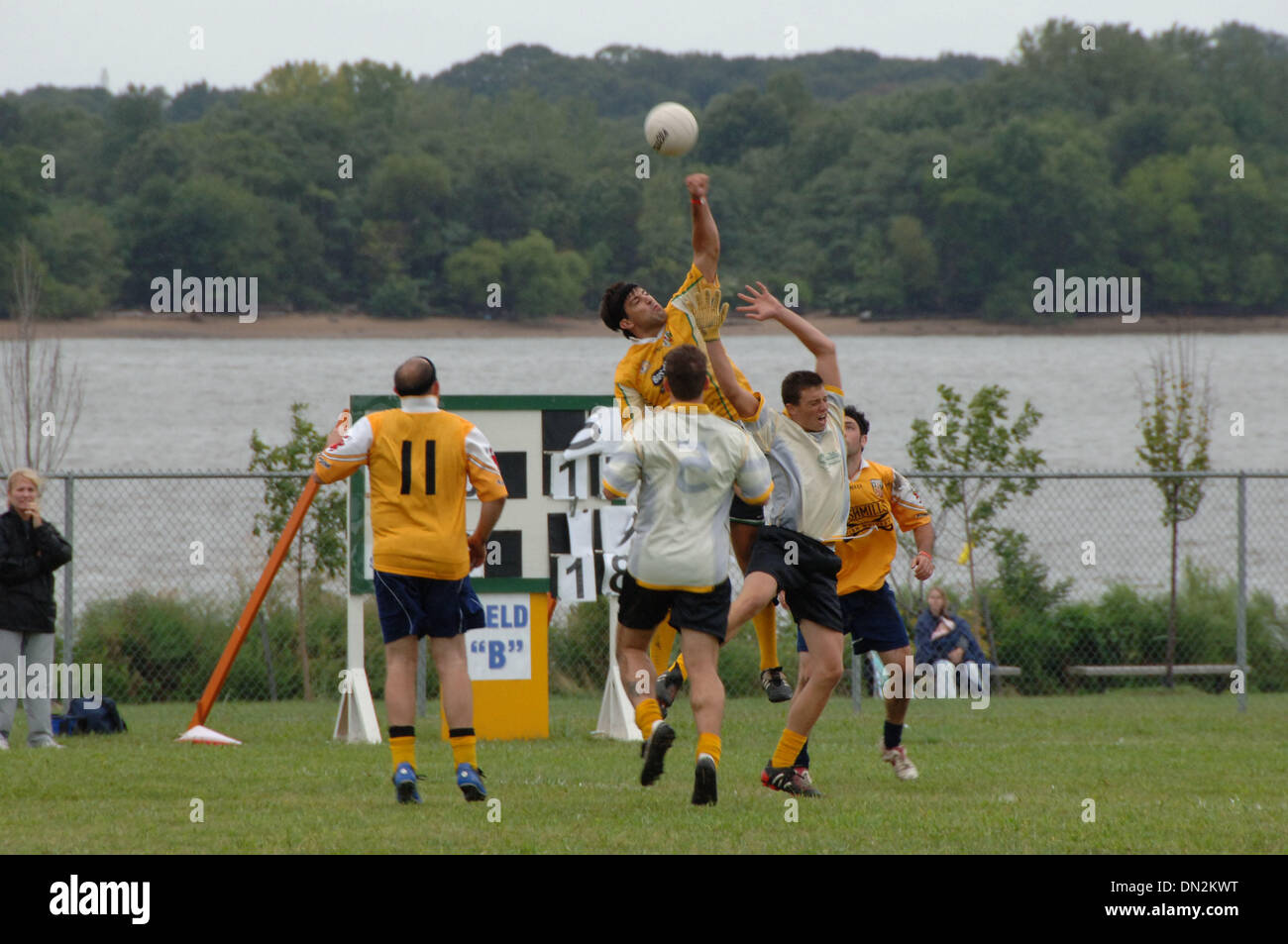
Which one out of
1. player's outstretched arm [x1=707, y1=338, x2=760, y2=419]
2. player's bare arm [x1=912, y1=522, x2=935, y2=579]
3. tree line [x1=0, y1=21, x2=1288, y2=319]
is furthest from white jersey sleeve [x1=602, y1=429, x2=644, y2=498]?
tree line [x1=0, y1=21, x2=1288, y2=319]

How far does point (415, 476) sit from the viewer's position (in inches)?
336

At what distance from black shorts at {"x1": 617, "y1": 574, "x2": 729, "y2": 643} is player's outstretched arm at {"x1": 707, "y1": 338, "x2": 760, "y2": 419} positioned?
0.96 m

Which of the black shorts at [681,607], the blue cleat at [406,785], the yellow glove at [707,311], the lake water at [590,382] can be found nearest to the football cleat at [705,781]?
the black shorts at [681,607]

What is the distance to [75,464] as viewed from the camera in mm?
48062

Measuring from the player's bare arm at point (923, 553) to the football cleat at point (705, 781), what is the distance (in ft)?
6.40

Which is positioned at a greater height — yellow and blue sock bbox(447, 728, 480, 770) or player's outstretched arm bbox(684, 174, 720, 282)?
player's outstretched arm bbox(684, 174, 720, 282)

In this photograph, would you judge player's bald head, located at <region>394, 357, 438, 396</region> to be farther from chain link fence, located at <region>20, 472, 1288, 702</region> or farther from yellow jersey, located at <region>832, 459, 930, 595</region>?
chain link fence, located at <region>20, 472, 1288, 702</region>

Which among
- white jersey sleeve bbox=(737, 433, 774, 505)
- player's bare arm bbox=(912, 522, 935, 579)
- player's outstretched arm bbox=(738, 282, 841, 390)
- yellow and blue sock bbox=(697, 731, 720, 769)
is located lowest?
yellow and blue sock bbox=(697, 731, 720, 769)

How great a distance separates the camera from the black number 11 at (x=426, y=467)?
8.54 meters

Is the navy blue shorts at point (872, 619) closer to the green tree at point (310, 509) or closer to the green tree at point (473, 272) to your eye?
the green tree at point (310, 509)

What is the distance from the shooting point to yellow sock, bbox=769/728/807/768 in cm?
882

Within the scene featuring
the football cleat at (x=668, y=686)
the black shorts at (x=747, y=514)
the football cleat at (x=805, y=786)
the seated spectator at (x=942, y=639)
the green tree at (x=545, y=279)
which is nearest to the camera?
the football cleat at (x=668, y=686)
